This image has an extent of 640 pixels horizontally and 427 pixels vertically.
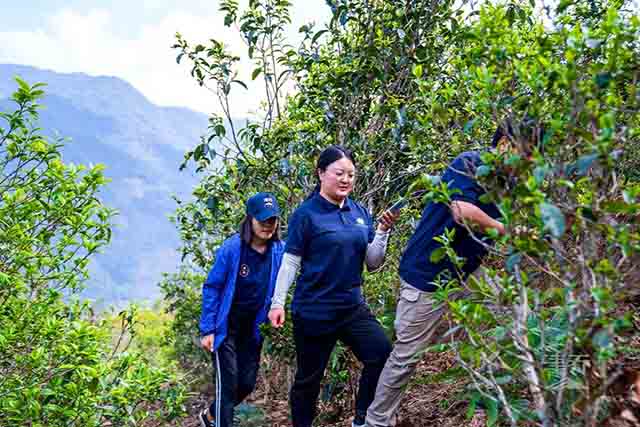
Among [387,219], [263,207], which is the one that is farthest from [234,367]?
[387,219]

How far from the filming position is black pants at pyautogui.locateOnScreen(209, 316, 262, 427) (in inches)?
190

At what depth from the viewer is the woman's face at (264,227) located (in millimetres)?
4723

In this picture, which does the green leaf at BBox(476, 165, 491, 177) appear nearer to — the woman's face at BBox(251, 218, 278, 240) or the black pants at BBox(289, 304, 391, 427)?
the black pants at BBox(289, 304, 391, 427)

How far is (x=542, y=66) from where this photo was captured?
2670 millimetres

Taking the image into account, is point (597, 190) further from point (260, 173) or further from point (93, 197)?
point (260, 173)

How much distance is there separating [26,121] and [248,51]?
2.31 metres

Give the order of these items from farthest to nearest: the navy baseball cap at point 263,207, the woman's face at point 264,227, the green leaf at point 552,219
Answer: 1. the woman's face at point 264,227
2. the navy baseball cap at point 263,207
3. the green leaf at point 552,219

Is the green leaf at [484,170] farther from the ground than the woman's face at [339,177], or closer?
farther from the ground

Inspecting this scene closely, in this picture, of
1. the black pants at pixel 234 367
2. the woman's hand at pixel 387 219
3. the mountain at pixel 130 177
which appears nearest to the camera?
the woman's hand at pixel 387 219

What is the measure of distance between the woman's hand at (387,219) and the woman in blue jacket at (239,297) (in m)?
0.69

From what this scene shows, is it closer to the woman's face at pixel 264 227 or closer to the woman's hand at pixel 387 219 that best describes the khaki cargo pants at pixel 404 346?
the woman's hand at pixel 387 219

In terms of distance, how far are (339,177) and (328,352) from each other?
3.51 ft

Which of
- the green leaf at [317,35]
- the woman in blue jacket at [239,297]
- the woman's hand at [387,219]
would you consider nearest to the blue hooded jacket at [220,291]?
the woman in blue jacket at [239,297]

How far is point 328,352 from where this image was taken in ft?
15.0
